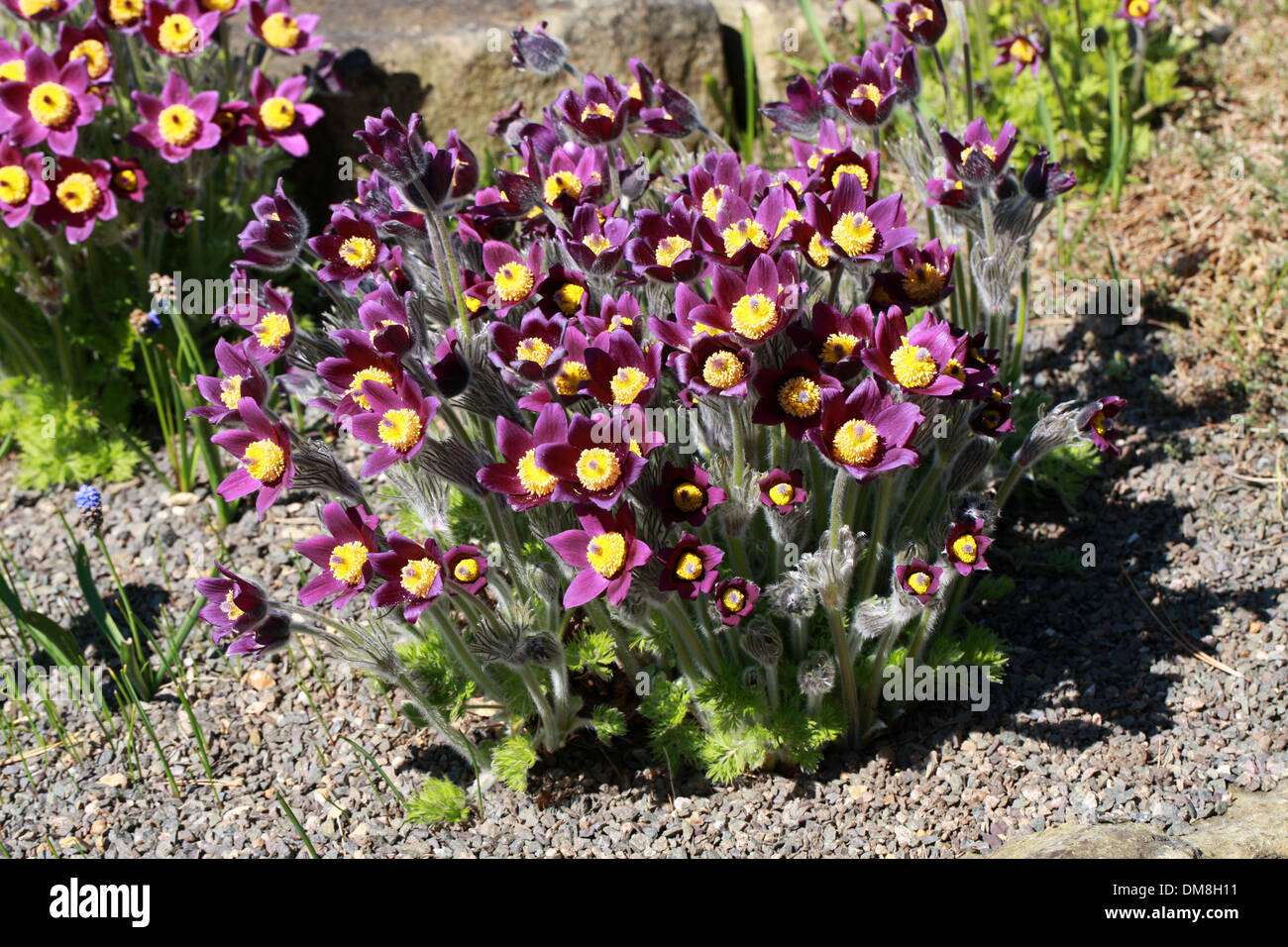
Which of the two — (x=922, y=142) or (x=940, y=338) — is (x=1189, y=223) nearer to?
(x=922, y=142)

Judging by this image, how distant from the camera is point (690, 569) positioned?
2.60m

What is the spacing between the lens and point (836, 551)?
8.84ft

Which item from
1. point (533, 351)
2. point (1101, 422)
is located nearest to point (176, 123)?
point (533, 351)

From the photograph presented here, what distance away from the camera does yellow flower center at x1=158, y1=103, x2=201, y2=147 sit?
13.5ft

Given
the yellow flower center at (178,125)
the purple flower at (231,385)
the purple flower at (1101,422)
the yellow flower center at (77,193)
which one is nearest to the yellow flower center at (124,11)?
the yellow flower center at (178,125)

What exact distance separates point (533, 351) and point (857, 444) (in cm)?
79

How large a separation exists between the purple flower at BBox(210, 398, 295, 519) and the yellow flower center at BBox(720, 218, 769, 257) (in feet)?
3.63

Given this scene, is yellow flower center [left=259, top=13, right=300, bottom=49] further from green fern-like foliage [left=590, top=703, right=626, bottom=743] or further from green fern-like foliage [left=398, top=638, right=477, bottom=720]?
green fern-like foliage [left=590, top=703, right=626, bottom=743]

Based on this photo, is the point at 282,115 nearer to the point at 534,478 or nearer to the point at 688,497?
the point at 534,478

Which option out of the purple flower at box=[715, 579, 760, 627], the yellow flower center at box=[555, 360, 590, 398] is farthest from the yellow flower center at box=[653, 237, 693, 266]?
the purple flower at box=[715, 579, 760, 627]

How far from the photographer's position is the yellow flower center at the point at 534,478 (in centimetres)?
255

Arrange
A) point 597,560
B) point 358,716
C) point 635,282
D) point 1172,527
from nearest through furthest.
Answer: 1. point 597,560
2. point 635,282
3. point 358,716
4. point 1172,527

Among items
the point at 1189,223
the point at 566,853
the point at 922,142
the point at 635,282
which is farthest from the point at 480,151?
the point at 566,853

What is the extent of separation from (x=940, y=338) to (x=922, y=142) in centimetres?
153
